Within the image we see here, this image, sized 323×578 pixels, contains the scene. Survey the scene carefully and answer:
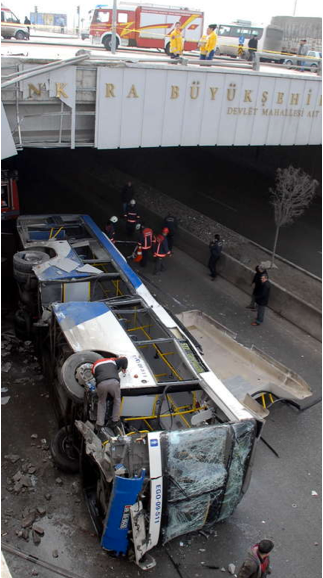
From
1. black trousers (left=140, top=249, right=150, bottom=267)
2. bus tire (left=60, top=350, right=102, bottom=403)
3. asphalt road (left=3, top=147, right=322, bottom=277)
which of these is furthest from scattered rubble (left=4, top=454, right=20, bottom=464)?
asphalt road (left=3, top=147, right=322, bottom=277)

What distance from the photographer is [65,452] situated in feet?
24.6

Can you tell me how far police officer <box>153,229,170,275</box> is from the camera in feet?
44.8

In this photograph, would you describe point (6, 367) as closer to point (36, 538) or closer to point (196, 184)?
point (36, 538)

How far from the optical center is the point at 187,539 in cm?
671

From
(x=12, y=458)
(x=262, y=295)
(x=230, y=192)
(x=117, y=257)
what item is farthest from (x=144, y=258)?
(x=230, y=192)

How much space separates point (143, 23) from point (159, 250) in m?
11.8

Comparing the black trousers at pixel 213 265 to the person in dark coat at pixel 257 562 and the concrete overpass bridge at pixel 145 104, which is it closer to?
the concrete overpass bridge at pixel 145 104

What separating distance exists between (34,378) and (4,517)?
9.90 ft

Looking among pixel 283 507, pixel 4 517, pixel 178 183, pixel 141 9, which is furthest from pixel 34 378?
pixel 141 9

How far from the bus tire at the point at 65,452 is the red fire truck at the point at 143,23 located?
1644cm

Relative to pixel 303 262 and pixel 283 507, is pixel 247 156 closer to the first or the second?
pixel 303 262

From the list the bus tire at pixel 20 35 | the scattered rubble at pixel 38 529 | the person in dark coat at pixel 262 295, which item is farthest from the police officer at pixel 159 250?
the bus tire at pixel 20 35

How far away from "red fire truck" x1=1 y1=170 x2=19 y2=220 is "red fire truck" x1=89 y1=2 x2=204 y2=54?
7.55m

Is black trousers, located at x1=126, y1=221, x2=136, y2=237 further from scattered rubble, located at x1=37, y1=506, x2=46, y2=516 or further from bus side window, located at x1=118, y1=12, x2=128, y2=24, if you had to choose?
bus side window, located at x1=118, y1=12, x2=128, y2=24
